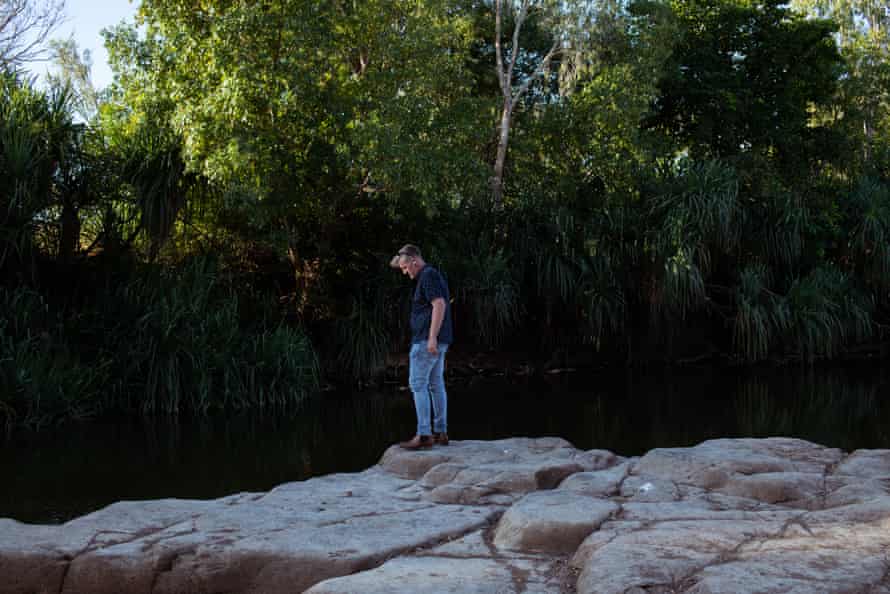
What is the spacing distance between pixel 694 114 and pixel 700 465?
2021 centimetres

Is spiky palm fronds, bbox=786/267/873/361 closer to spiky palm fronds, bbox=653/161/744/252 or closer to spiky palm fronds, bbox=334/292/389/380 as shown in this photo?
spiky palm fronds, bbox=653/161/744/252

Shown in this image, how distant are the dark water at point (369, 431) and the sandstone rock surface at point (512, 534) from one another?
6.27ft

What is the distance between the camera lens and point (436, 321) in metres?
7.30

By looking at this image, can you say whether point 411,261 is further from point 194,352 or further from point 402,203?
point 402,203

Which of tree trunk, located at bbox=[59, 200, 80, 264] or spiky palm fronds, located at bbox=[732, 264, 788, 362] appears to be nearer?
tree trunk, located at bbox=[59, 200, 80, 264]

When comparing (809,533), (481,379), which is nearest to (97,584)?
(809,533)

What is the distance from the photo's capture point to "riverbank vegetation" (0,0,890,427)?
13242 mm

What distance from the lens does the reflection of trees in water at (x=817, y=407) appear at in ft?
33.3

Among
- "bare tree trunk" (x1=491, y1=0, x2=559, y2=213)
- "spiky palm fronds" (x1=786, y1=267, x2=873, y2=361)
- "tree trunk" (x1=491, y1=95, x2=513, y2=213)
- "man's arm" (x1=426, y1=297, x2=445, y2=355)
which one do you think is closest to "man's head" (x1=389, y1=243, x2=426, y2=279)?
"man's arm" (x1=426, y1=297, x2=445, y2=355)

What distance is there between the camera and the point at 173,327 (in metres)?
13.1

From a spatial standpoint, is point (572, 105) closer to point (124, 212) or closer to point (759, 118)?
point (759, 118)

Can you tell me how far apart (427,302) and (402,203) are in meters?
9.45

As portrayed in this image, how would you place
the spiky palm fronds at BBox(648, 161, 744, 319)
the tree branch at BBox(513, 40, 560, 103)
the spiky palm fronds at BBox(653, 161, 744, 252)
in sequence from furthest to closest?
the tree branch at BBox(513, 40, 560, 103)
the spiky palm fronds at BBox(653, 161, 744, 252)
the spiky palm fronds at BBox(648, 161, 744, 319)

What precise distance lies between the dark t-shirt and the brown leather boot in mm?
788
